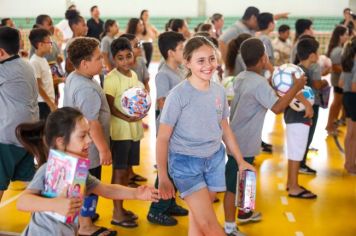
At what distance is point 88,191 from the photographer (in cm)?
269

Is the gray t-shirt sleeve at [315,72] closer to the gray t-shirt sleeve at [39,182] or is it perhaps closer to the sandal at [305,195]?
the sandal at [305,195]

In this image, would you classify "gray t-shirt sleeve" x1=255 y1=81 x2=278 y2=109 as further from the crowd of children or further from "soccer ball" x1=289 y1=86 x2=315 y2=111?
"soccer ball" x1=289 y1=86 x2=315 y2=111

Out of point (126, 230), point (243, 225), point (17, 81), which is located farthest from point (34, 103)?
point (243, 225)

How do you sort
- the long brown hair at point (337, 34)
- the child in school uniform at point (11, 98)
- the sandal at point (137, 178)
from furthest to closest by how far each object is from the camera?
the long brown hair at point (337, 34) < the sandal at point (137, 178) < the child in school uniform at point (11, 98)

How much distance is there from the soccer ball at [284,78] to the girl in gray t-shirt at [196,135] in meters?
1.15

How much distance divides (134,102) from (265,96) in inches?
38.7

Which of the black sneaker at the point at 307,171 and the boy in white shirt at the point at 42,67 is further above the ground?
the boy in white shirt at the point at 42,67

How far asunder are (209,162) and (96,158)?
3.36ft

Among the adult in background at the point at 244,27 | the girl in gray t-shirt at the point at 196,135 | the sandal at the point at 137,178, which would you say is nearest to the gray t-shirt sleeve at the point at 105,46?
the adult in background at the point at 244,27

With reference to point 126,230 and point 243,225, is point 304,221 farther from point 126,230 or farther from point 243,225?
point 126,230

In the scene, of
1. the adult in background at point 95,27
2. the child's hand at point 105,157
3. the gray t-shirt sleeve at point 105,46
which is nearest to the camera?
the child's hand at point 105,157

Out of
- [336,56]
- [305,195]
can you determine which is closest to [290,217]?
[305,195]

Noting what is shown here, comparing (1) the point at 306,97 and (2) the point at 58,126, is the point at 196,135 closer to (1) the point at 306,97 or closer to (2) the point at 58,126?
(2) the point at 58,126

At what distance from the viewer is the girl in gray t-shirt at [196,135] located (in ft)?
10.0
